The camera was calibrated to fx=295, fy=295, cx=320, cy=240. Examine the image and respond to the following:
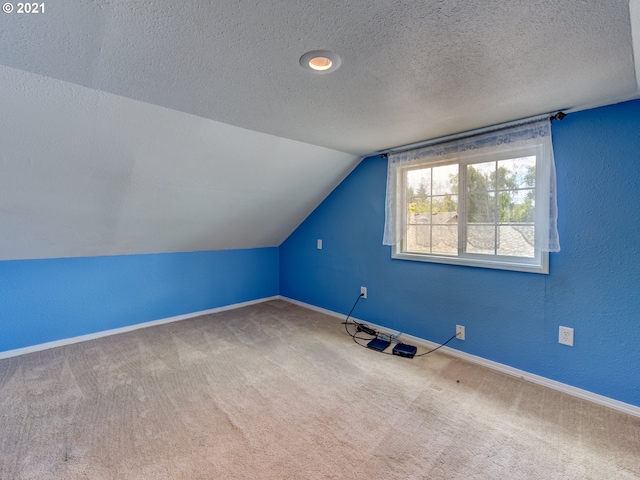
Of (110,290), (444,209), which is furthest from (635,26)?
(110,290)

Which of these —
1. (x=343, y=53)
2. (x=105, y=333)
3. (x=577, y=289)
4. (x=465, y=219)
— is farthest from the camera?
(x=105, y=333)

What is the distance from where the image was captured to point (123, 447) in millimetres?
1573

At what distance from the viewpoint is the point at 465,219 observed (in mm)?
2621

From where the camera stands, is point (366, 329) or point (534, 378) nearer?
point (534, 378)

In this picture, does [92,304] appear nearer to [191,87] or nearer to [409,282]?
[191,87]

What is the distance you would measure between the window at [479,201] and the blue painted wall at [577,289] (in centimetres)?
10

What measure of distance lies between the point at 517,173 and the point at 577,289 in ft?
3.07

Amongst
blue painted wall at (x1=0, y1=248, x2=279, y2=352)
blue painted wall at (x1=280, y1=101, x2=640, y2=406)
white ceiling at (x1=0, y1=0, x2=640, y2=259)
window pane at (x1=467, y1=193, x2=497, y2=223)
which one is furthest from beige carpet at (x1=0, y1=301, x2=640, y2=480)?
white ceiling at (x1=0, y1=0, x2=640, y2=259)

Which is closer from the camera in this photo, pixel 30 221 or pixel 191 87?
pixel 191 87

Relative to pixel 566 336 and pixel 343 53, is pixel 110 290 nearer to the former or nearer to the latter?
pixel 343 53

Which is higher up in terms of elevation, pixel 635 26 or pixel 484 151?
pixel 635 26

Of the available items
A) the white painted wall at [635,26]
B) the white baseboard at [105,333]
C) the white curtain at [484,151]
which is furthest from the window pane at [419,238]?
the white baseboard at [105,333]

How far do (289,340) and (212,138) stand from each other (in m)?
2.02

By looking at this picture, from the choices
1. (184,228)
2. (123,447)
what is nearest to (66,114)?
(184,228)
